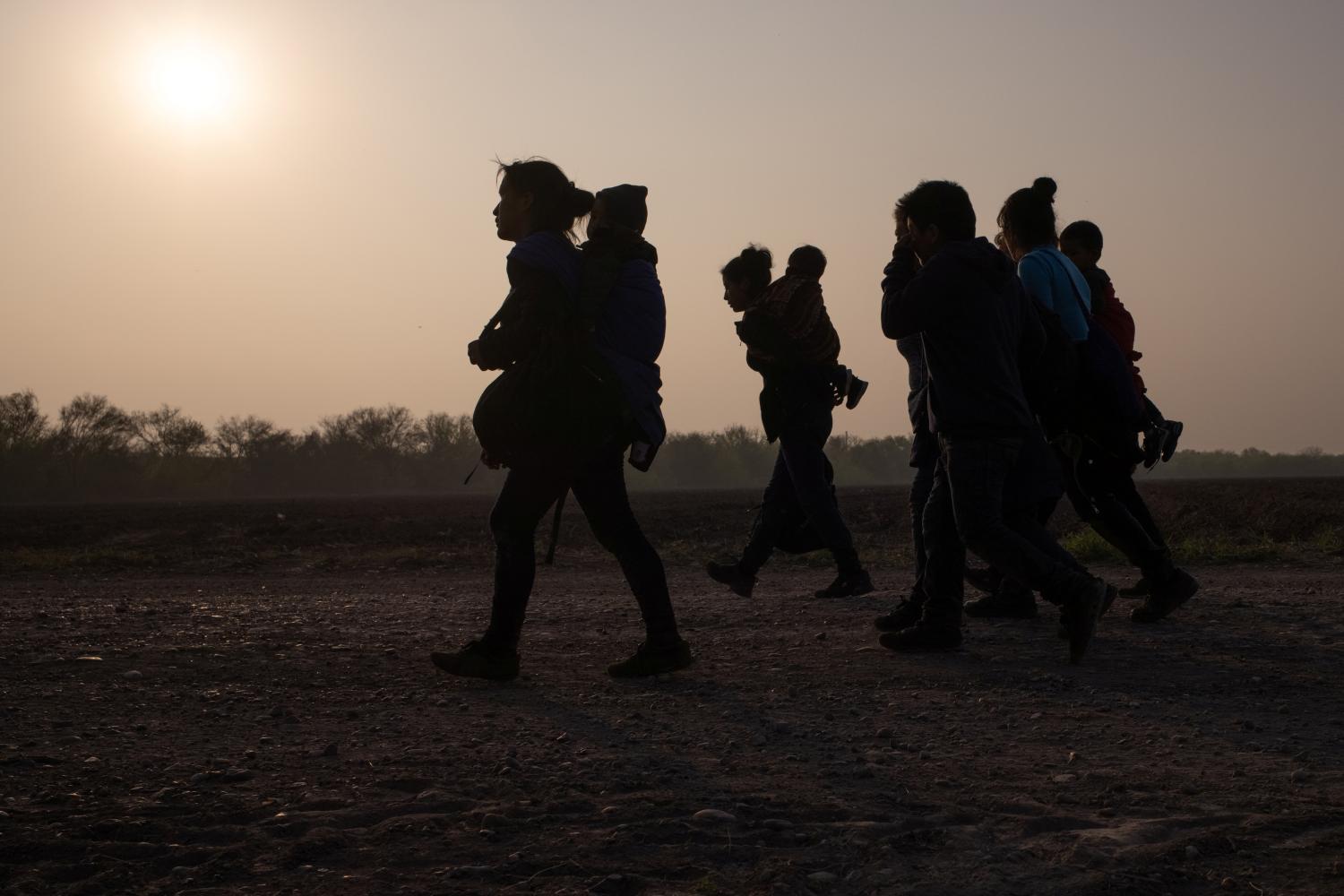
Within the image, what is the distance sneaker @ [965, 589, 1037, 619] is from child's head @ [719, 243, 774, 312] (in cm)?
225

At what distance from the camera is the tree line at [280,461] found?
173 ft

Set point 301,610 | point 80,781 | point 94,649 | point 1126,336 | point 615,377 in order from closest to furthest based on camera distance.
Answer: point 80,781, point 615,377, point 94,649, point 1126,336, point 301,610

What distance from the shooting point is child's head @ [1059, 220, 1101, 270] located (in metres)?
6.57

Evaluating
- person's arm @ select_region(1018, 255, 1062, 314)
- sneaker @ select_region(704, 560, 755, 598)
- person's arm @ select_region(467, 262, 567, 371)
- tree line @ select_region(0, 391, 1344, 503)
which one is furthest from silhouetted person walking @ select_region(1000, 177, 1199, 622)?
tree line @ select_region(0, 391, 1344, 503)

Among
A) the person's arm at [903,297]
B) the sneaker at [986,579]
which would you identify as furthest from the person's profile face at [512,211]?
the sneaker at [986,579]

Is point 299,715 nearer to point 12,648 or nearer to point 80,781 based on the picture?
point 80,781

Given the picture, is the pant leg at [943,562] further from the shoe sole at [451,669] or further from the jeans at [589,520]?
the shoe sole at [451,669]

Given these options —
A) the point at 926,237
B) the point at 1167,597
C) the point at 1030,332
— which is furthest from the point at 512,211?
the point at 1167,597

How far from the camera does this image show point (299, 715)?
455 centimetres

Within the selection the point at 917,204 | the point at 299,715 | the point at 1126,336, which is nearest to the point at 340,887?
the point at 299,715

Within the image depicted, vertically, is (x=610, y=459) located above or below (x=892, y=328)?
below

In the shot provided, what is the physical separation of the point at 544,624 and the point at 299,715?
257cm

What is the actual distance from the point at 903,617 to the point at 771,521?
1387 mm

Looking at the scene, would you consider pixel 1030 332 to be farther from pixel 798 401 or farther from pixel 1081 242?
pixel 798 401
